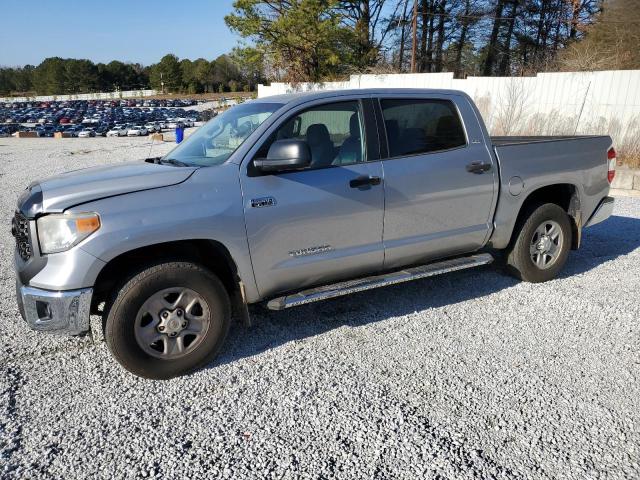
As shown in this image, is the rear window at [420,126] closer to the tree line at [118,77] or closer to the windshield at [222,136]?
the windshield at [222,136]

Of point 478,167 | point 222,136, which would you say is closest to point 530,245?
point 478,167

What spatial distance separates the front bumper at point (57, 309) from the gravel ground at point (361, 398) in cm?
45

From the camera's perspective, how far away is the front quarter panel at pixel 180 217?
9.68 feet

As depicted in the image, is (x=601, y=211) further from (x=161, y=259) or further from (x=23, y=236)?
(x=23, y=236)

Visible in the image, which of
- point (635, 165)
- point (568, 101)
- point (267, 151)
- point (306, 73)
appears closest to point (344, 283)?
point (267, 151)

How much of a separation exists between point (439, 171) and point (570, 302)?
174cm

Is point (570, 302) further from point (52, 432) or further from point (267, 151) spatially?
point (52, 432)

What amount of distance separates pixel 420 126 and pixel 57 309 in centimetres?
302

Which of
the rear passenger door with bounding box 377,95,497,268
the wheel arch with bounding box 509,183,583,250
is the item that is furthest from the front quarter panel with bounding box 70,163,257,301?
the wheel arch with bounding box 509,183,583,250

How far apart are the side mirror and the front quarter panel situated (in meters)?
0.21

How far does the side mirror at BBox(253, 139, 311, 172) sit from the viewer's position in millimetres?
3229

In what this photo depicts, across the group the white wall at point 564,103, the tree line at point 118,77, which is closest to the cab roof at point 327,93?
the white wall at point 564,103

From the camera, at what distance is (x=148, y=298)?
310 centimetres

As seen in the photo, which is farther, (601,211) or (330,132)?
(601,211)
